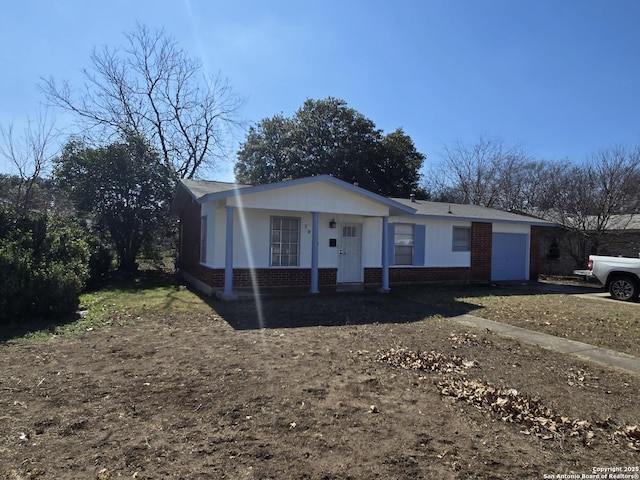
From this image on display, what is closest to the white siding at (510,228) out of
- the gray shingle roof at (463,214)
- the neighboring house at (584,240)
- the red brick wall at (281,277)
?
the gray shingle roof at (463,214)

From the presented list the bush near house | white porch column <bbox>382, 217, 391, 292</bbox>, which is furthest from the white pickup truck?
the bush near house

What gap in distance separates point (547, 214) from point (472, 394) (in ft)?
74.9

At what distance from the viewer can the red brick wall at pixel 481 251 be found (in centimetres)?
1596

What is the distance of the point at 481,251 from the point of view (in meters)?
16.1

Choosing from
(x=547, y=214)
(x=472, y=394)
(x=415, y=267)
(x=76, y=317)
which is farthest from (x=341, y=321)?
(x=547, y=214)

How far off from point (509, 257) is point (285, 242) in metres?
9.99

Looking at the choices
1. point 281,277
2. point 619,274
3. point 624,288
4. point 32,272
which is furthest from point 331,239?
point 624,288

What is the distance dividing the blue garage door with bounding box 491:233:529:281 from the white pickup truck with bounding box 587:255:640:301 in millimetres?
3633

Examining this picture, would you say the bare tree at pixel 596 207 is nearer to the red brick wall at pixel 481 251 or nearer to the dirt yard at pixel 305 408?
the red brick wall at pixel 481 251

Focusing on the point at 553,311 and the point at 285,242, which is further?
the point at 285,242

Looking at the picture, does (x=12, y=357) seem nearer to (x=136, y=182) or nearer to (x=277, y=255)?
(x=277, y=255)

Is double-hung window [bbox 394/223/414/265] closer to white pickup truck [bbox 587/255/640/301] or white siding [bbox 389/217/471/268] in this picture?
white siding [bbox 389/217/471/268]

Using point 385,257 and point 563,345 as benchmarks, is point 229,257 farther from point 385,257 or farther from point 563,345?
point 563,345

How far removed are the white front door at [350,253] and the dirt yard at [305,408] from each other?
6327 mm
